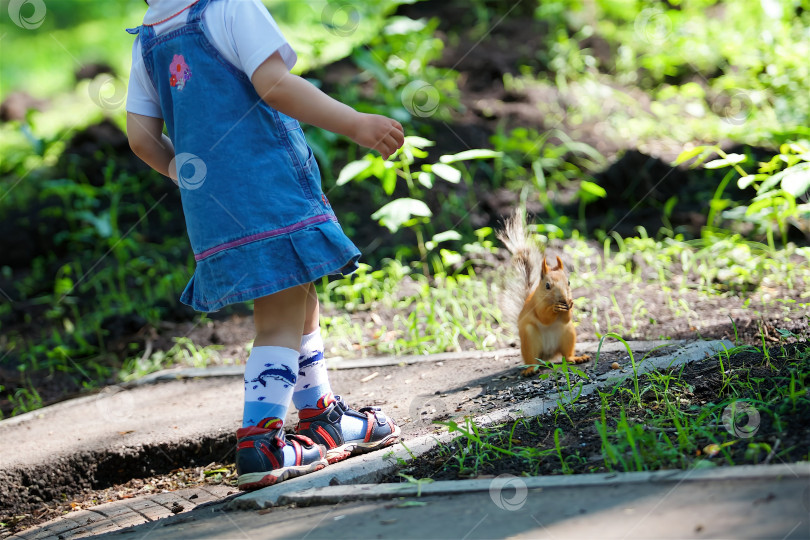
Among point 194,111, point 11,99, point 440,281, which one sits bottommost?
point 440,281

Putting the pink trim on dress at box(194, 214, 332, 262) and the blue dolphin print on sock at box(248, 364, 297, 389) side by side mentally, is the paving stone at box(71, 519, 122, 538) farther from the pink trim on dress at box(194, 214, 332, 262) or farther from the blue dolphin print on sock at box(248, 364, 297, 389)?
the pink trim on dress at box(194, 214, 332, 262)

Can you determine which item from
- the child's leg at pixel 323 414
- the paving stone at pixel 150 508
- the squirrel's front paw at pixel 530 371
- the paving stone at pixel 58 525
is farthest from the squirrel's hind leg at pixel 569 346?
the paving stone at pixel 58 525

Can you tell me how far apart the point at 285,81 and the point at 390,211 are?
1.43 m

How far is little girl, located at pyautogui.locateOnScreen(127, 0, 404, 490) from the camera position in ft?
7.10

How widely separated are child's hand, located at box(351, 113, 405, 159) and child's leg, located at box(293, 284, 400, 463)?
55 centimetres

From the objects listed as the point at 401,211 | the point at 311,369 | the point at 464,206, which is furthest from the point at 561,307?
the point at 464,206

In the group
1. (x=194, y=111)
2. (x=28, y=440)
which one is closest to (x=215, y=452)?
(x=28, y=440)

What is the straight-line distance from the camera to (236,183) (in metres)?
2.24

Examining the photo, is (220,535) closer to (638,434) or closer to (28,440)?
(638,434)

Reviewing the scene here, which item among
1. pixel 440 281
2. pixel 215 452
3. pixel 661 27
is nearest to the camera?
pixel 215 452

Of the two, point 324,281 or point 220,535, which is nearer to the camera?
point 220,535

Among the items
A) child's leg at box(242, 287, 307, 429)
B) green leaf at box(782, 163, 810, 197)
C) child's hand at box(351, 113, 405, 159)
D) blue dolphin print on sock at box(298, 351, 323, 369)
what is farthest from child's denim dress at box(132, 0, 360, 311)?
green leaf at box(782, 163, 810, 197)

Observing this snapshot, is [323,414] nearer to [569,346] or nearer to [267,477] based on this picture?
[267,477]

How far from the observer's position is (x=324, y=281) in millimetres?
4438
